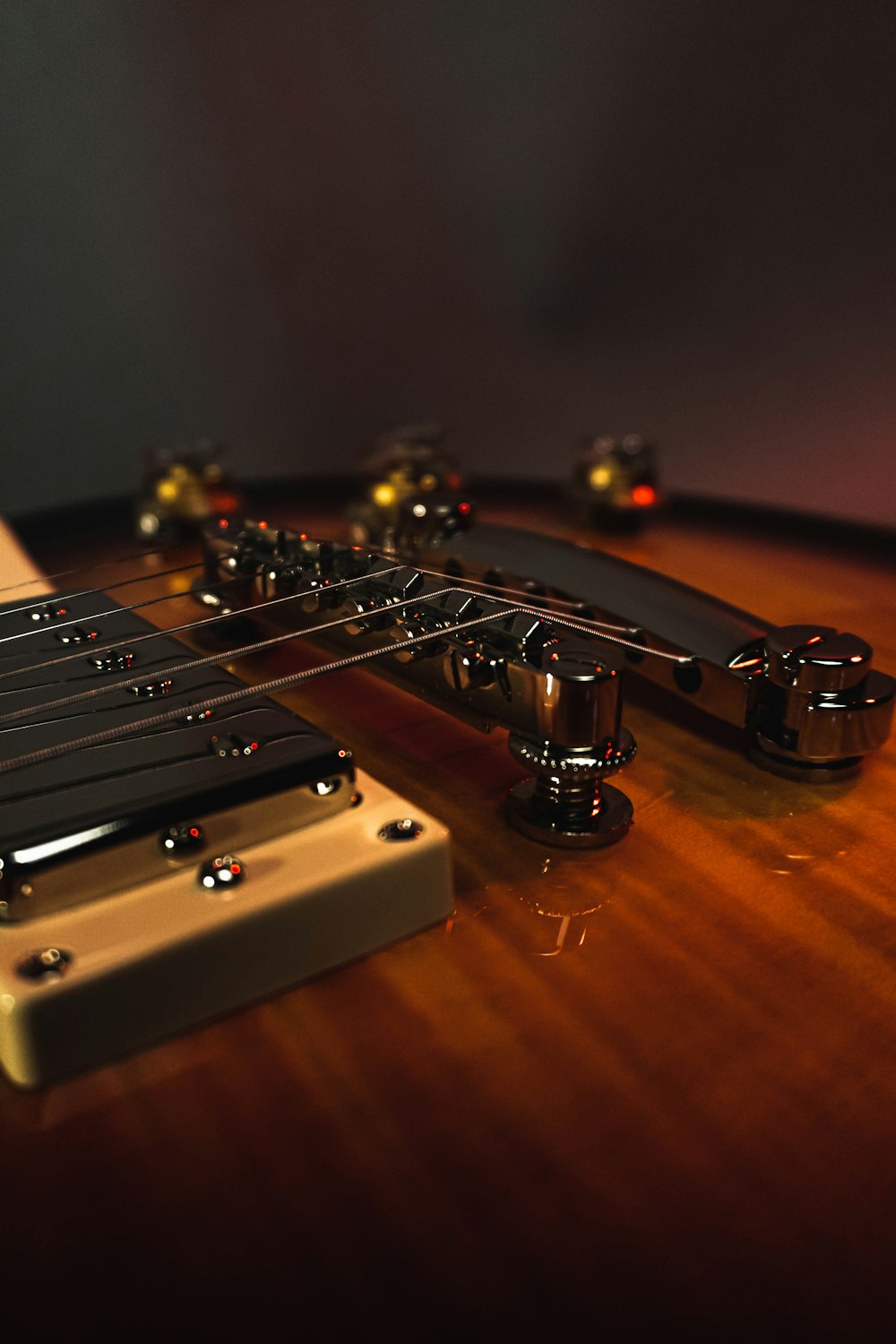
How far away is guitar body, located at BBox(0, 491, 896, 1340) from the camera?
0.35 m

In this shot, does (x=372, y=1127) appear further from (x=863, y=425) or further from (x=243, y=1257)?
(x=863, y=425)

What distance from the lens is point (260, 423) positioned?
2004 mm

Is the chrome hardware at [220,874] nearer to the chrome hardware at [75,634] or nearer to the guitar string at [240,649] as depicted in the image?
the guitar string at [240,649]

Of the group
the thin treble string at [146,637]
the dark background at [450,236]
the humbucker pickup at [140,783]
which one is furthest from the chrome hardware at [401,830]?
the dark background at [450,236]

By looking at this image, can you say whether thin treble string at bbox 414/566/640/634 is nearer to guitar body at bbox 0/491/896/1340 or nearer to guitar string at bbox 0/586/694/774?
guitar string at bbox 0/586/694/774

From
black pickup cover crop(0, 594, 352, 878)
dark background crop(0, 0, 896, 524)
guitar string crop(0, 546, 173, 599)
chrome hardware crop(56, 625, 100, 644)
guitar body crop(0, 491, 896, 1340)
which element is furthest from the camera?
dark background crop(0, 0, 896, 524)

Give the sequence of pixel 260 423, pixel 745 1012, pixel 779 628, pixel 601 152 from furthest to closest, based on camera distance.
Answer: pixel 260 423
pixel 601 152
pixel 779 628
pixel 745 1012

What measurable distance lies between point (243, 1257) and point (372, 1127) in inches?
2.6

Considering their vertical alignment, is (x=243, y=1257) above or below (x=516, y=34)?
below

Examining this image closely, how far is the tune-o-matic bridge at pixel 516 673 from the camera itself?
0.56 m

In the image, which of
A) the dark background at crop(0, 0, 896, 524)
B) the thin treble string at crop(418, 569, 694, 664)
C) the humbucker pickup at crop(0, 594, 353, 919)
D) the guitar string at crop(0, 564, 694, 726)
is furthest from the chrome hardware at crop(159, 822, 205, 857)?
the dark background at crop(0, 0, 896, 524)

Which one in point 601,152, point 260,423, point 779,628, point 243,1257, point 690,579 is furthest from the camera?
point 260,423

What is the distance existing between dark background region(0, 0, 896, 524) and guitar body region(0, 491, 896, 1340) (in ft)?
4.24

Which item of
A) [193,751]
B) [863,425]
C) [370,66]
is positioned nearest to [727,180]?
[863,425]
